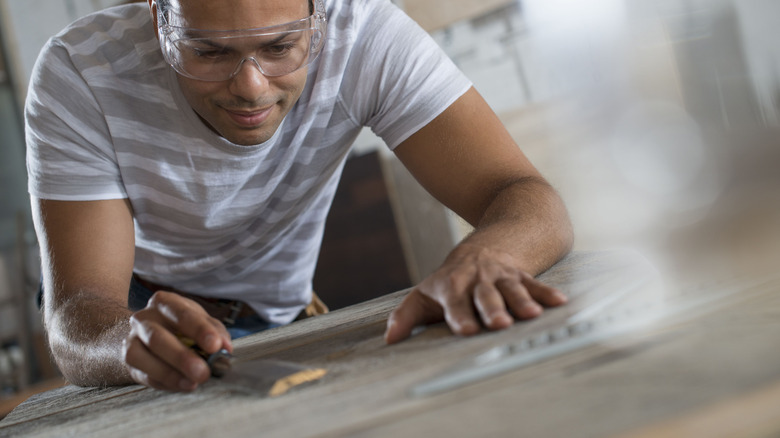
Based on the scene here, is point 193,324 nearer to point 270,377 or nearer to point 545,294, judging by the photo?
point 270,377

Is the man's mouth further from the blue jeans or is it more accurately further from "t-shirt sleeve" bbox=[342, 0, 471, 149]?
the blue jeans

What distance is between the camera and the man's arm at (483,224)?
86 centimetres

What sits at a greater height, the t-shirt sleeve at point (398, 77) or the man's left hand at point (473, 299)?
the t-shirt sleeve at point (398, 77)

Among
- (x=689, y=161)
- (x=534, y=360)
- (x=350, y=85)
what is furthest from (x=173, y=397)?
(x=689, y=161)

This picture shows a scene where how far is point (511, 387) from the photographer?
22.1 inches

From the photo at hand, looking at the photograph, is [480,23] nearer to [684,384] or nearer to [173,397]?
[173,397]

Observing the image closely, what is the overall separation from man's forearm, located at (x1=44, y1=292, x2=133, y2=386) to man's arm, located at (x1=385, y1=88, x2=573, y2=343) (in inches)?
19.3

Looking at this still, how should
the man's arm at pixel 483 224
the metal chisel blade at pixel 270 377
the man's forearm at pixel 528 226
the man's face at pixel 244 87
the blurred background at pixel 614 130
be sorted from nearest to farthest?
the metal chisel blade at pixel 270 377, the man's arm at pixel 483 224, the man's forearm at pixel 528 226, the man's face at pixel 244 87, the blurred background at pixel 614 130

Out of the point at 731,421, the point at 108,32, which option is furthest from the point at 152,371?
the point at 108,32

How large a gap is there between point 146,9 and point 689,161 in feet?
8.65

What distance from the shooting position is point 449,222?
3604 millimetres

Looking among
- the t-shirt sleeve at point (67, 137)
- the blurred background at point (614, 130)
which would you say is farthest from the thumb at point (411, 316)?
the blurred background at point (614, 130)

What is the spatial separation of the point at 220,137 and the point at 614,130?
2.31m

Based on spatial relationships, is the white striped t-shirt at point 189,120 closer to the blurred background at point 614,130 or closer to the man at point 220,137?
the man at point 220,137
